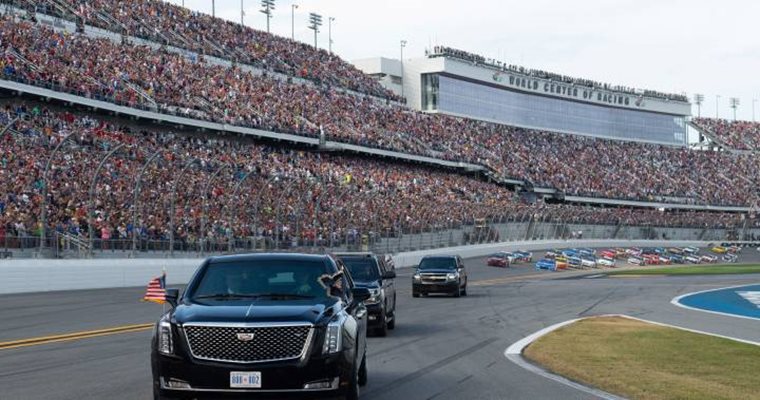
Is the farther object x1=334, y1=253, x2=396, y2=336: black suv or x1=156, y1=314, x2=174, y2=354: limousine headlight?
x1=334, y1=253, x2=396, y2=336: black suv

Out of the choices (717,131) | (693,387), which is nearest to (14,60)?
(693,387)

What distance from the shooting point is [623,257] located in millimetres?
85812

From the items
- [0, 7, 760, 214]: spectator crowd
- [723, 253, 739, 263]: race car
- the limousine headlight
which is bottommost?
[723, 253, 739, 263]: race car

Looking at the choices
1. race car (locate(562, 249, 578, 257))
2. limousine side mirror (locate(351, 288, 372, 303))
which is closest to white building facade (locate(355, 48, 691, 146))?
race car (locate(562, 249, 578, 257))

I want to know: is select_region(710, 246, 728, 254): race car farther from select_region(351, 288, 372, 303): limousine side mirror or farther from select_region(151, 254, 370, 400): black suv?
select_region(151, 254, 370, 400): black suv

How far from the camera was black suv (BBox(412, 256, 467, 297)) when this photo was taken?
3550cm

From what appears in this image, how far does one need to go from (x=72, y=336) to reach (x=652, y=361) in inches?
402

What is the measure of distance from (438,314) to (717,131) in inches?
4590

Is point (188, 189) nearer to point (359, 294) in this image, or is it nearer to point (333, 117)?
point (359, 294)

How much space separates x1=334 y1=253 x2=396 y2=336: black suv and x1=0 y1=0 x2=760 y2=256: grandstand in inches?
512

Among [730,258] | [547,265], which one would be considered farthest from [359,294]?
[730,258]

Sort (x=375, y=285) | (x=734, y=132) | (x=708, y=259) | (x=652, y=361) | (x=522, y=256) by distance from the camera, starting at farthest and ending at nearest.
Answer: (x=734, y=132)
(x=708, y=259)
(x=522, y=256)
(x=375, y=285)
(x=652, y=361)

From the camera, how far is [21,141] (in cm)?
4091

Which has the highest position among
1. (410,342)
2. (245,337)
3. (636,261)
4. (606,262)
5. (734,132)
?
(734,132)
